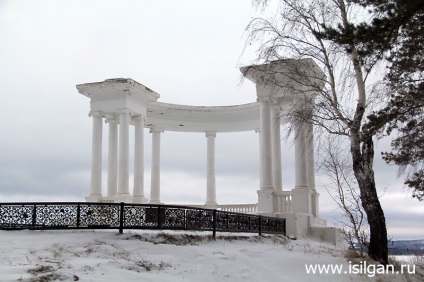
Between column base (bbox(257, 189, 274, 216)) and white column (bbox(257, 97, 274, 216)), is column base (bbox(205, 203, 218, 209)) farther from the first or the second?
column base (bbox(257, 189, 274, 216))

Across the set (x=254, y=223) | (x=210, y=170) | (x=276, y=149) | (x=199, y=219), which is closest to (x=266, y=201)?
(x=276, y=149)

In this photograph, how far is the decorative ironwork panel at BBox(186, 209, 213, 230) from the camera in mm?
20219

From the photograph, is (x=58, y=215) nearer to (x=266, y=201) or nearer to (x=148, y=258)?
(x=148, y=258)

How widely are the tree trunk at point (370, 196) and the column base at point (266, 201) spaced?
12.7m

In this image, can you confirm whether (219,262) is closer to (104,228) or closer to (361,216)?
(104,228)

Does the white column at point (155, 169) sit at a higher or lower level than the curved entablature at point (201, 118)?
lower

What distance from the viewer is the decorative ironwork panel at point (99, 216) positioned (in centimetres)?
1847

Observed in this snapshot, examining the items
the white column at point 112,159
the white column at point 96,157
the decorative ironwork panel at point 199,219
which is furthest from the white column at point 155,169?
the decorative ironwork panel at point 199,219

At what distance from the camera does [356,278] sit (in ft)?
53.3

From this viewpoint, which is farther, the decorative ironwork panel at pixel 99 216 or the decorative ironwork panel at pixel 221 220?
the decorative ironwork panel at pixel 221 220

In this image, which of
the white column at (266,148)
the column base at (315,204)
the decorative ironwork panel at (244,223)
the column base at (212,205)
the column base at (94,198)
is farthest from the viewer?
the column base at (212,205)

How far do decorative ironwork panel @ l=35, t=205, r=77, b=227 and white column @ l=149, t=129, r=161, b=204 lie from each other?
2344 centimetres

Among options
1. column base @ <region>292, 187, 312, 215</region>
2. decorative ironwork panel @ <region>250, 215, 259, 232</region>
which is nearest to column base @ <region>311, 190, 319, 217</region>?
column base @ <region>292, 187, 312, 215</region>

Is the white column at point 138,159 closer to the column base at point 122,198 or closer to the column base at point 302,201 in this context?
the column base at point 122,198
